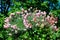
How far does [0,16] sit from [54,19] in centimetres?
236

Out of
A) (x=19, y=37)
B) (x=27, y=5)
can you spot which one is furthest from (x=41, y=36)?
(x=27, y=5)

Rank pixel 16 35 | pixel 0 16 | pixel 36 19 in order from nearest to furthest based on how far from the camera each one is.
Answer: pixel 36 19 → pixel 16 35 → pixel 0 16

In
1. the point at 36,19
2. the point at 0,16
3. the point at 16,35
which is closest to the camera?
the point at 36,19

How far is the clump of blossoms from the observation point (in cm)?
855

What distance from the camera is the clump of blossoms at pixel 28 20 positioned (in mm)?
8555

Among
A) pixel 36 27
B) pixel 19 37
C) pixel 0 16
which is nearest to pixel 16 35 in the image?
pixel 19 37

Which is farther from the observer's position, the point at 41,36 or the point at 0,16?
the point at 0,16

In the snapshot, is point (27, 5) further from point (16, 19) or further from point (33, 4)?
point (16, 19)

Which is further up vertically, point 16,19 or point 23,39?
point 16,19

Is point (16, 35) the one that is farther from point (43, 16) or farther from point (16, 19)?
point (43, 16)

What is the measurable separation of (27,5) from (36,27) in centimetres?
207

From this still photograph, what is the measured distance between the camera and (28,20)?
8578 mm

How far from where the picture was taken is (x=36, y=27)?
28.3 feet

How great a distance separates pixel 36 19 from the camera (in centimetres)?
855
